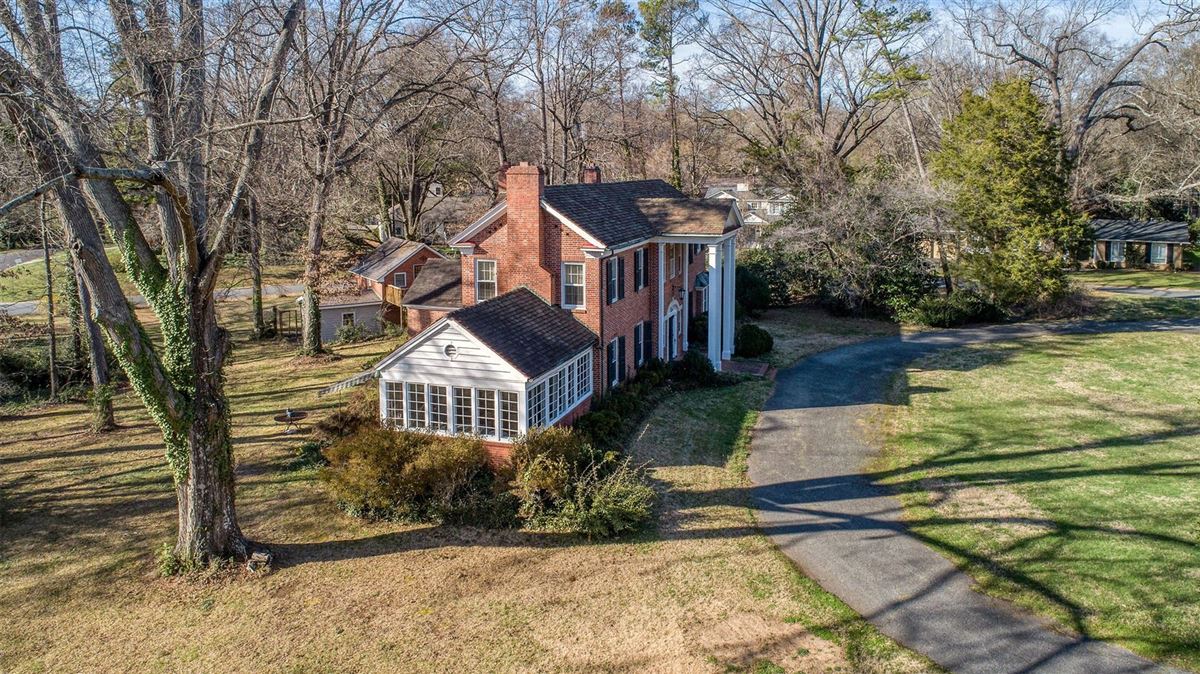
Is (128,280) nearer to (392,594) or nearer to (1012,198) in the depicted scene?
(392,594)

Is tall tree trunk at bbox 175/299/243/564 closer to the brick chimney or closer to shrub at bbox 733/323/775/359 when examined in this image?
the brick chimney

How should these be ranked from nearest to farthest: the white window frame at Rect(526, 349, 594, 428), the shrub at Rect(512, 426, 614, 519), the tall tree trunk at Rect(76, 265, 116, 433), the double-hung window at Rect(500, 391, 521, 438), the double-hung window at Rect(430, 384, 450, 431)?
the shrub at Rect(512, 426, 614, 519)
the double-hung window at Rect(500, 391, 521, 438)
the white window frame at Rect(526, 349, 594, 428)
the double-hung window at Rect(430, 384, 450, 431)
the tall tree trunk at Rect(76, 265, 116, 433)

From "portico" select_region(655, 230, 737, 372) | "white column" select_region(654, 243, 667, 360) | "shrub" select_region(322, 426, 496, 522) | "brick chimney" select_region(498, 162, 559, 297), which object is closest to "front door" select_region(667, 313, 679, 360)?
"portico" select_region(655, 230, 737, 372)

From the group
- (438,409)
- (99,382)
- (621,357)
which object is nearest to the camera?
(438,409)

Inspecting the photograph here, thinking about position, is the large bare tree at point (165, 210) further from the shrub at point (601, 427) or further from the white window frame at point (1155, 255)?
the white window frame at point (1155, 255)

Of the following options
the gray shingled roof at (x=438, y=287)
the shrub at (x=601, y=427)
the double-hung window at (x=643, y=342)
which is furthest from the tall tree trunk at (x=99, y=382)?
the double-hung window at (x=643, y=342)

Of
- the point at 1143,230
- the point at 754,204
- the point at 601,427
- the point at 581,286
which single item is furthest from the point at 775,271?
the point at 1143,230
